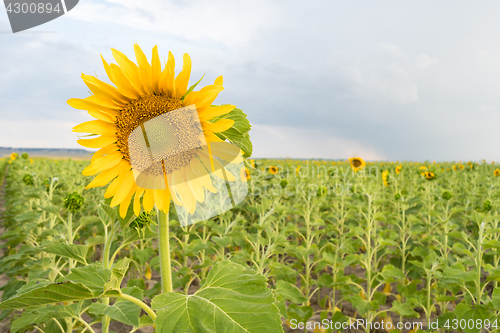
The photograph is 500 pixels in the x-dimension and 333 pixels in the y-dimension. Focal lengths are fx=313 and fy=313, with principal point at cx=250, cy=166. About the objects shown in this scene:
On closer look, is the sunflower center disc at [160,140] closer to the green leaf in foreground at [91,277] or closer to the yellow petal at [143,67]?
the yellow petal at [143,67]

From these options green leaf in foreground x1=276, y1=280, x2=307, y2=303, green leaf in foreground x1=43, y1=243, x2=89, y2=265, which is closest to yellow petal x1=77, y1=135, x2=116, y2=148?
green leaf in foreground x1=43, y1=243, x2=89, y2=265

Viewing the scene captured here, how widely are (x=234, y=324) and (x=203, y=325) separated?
8 centimetres

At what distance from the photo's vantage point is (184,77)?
906 millimetres

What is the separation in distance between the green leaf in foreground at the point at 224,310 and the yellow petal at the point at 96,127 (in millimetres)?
522

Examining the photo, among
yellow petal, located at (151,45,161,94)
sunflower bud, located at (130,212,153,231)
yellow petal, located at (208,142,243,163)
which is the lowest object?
sunflower bud, located at (130,212,153,231)

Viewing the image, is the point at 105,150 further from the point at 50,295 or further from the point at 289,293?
the point at 289,293

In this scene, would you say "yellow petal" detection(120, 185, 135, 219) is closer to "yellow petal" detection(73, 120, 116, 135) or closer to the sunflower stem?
the sunflower stem

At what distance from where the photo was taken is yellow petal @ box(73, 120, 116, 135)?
0.94 m

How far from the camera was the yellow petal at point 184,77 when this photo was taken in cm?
91

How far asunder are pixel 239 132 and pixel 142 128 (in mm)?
289

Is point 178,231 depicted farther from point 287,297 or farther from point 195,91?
point 195,91

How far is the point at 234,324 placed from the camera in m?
0.79

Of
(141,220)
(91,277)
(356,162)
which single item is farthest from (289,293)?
(356,162)

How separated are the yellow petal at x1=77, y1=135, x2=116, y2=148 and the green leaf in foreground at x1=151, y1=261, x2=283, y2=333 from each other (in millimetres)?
482
